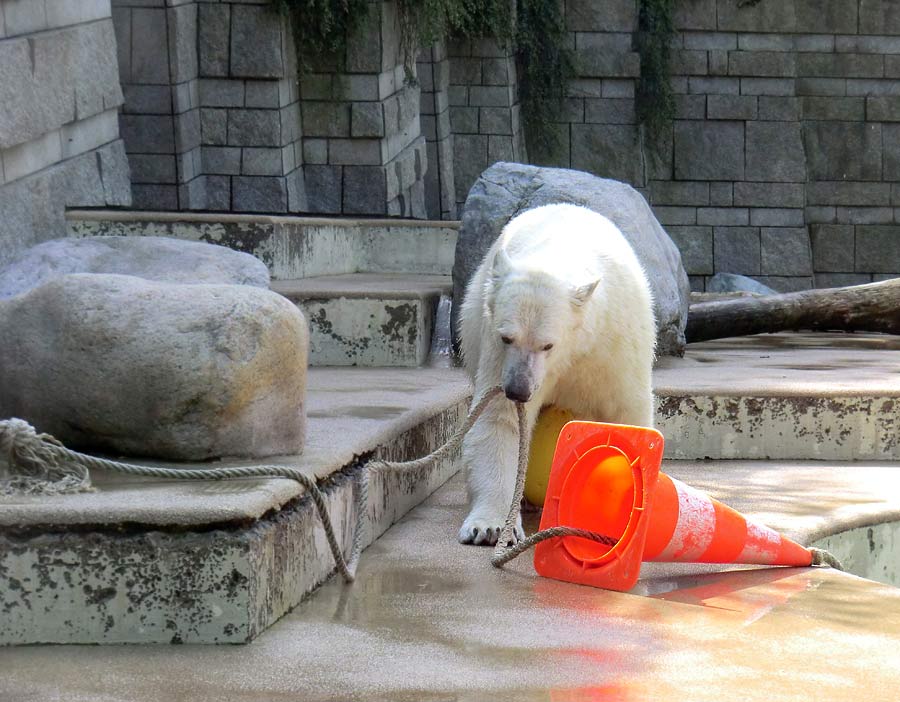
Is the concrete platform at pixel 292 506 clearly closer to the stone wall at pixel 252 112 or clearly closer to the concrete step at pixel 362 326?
the concrete step at pixel 362 326

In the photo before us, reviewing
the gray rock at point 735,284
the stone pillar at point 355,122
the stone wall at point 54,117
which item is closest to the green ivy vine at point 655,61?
the gray rock at point 735,284

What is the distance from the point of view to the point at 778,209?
530 inches

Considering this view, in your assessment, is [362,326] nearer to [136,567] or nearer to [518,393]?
[518,393]

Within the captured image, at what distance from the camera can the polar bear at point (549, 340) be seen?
146 inches

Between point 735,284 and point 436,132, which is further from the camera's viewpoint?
point 735,284

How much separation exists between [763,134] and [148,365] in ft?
36.0

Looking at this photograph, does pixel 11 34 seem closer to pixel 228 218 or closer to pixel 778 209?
pixel 228 218

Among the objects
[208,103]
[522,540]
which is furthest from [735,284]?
[522,540]

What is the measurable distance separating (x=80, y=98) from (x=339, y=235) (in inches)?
63.3

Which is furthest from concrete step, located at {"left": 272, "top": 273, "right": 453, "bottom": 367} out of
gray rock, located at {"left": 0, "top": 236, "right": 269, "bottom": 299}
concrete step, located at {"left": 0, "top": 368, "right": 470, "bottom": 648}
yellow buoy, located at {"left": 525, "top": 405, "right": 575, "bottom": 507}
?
concrete step, located at {"left": 0, "top": 368, "right": 470, "bottom": 648}

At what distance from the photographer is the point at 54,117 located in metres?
5.77

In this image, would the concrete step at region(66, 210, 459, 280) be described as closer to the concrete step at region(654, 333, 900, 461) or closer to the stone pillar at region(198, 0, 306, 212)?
the stone pillar at region(198, 0, 306, 212)

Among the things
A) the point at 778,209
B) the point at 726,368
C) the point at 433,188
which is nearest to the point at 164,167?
the point at 726,368

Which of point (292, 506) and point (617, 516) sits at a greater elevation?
point (292, 506)
